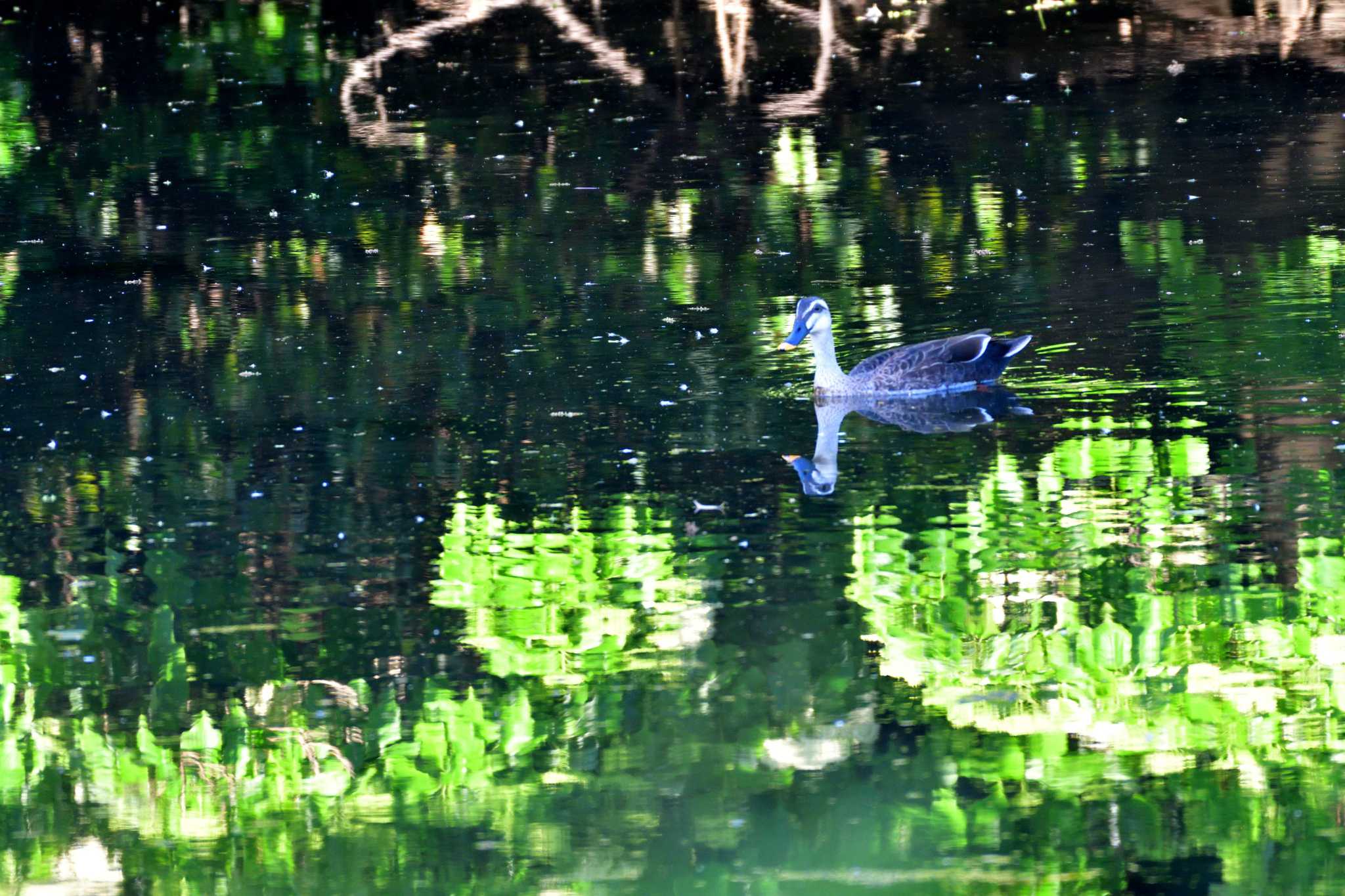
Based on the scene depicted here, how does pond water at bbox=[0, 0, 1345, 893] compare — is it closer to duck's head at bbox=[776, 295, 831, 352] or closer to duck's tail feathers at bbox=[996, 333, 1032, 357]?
duck's tail feathers at bbox=[996, 333, 1032, 357]

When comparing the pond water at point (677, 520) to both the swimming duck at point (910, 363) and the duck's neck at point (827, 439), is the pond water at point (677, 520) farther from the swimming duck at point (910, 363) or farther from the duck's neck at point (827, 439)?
the swimming duck at point (910, 363)

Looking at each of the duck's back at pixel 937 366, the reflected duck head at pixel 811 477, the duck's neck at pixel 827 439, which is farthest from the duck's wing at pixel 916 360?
the reflected duck head at pixel 811 477

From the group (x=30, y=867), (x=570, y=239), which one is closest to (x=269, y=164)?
(x=570, y=239)

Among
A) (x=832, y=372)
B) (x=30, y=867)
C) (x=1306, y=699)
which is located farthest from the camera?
(x=832, y=372)

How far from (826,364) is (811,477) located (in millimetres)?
1780

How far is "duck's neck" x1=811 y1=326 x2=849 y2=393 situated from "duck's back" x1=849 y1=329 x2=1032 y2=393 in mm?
72

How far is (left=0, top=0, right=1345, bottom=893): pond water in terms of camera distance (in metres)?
7.04

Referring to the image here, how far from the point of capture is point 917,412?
11.8 metres

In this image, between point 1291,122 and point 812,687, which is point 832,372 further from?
point 1291,122

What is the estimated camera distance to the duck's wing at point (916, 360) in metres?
11.9

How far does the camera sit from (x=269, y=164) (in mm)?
20312

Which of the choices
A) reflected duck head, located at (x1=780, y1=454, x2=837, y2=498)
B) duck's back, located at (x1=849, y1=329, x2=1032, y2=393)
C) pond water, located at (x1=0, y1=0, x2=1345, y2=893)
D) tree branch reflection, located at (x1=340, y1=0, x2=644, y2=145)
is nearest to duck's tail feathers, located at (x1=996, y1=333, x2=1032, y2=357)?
duck's back, located at (x1=849, y1=329, x2=1032, y2=393)

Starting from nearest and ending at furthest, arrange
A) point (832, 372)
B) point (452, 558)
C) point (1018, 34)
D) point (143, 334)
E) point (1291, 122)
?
point (452, 558) → point (832, 372) → point (143, 334) → point (1291, 122) → point (1018, 34)

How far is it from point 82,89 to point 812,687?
64.5ft
